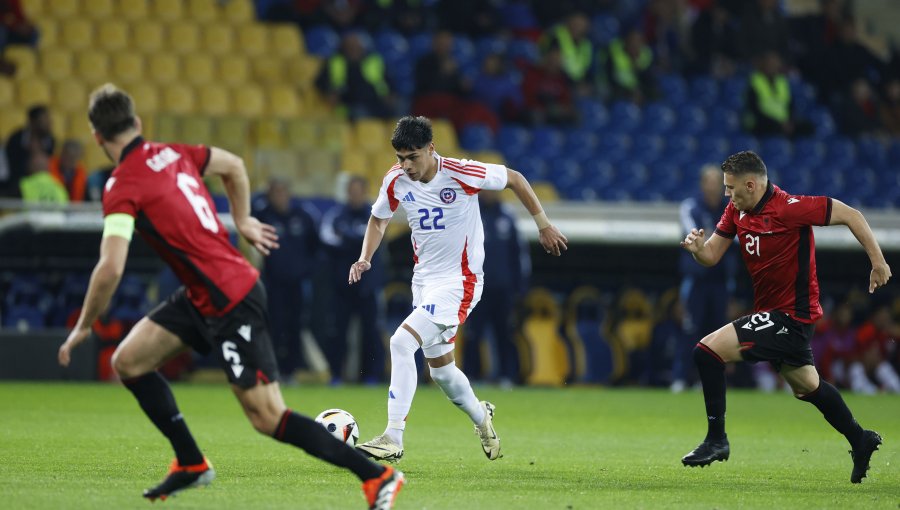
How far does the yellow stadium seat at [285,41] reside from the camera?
21.6 meters

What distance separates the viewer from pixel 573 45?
23.0 meters

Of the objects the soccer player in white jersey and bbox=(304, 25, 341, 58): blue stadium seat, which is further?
bbox=(304, 25, 341, 58): blue stadium seat

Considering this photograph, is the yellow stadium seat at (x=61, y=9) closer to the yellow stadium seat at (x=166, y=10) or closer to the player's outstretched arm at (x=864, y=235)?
the yellow stadium seat at (x=166, y=10)

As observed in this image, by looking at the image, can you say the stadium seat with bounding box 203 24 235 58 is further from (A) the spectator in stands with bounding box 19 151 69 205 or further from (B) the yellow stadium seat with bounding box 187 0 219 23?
(A) the spectator in stands with bounding box 19 151 69 205

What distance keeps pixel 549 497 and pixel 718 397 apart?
1.92 meters

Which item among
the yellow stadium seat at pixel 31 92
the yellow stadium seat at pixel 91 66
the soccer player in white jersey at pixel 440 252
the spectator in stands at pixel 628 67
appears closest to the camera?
the soccer player in white jersey at pixel 440 252

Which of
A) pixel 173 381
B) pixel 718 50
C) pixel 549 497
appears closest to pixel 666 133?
pixel 718 50

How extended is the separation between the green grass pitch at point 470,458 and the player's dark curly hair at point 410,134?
2.05m

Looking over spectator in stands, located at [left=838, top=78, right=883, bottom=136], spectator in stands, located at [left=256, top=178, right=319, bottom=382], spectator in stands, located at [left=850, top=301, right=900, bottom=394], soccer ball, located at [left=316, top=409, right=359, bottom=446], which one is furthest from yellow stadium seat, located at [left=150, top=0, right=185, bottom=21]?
soccer ball, located at [left=316, top=409, right=359, bottom=446]

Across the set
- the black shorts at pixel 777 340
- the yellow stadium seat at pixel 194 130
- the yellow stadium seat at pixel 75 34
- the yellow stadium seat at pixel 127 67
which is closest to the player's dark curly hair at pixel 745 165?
the black shorts at pixel 777 340

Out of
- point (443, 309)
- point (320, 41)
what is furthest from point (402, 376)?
point (320, 41)

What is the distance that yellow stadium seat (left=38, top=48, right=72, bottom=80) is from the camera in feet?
64.3

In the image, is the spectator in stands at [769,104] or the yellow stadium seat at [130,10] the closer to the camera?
the yellow stadium seat at [130,10]

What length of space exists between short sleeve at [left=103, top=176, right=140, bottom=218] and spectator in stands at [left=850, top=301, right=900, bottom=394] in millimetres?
14089
